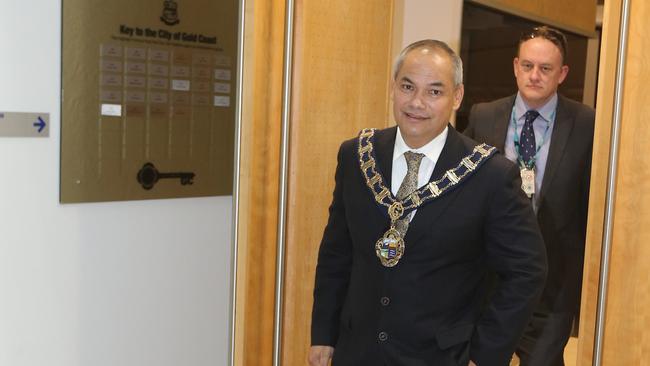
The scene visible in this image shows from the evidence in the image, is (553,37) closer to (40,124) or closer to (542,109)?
(542,109)

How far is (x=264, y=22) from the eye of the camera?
2316mm

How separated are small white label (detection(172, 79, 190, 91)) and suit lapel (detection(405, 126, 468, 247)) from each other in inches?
53.9

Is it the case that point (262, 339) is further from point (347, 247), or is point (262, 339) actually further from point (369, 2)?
point (369, 2)

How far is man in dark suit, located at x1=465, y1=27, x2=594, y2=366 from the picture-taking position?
88.5 inches

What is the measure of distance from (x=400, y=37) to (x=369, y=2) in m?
0.33

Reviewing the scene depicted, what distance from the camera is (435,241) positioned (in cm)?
173

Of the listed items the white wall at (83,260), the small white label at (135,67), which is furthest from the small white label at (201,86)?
the white wall at (83,260)

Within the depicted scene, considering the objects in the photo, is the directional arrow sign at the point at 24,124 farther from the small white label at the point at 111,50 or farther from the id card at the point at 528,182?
the id card at the point at 528,182

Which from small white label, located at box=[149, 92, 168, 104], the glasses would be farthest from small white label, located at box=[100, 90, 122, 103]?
the glasses

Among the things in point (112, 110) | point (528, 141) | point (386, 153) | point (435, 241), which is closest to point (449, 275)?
point (435, 241)

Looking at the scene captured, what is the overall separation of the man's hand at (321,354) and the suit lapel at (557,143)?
2.73ft

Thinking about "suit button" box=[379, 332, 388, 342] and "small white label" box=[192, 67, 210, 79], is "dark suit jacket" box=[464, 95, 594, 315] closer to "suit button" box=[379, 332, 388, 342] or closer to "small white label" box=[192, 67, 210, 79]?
"suit button" box=[379, 332, 388, 342]

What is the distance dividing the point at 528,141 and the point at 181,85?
50.6 inches

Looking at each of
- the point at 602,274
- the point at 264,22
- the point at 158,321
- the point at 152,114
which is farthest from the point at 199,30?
the point at 602,274
